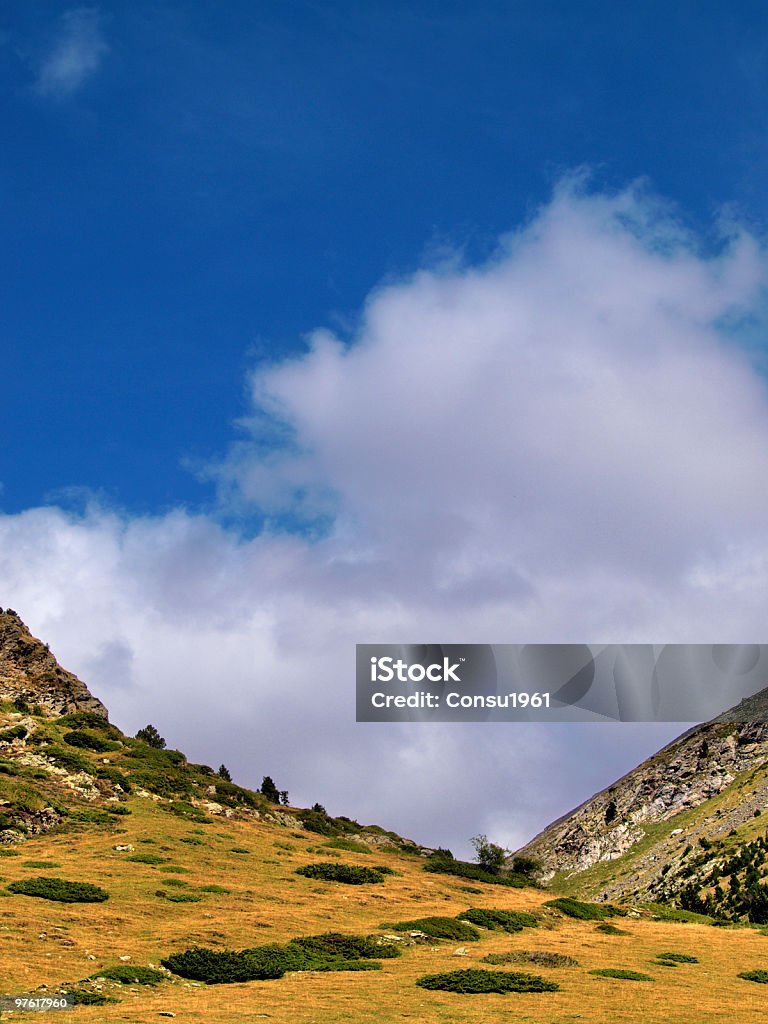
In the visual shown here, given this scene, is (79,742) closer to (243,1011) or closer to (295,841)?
(295,841)

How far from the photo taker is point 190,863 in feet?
166

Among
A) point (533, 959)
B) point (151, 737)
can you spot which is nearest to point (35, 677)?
point (151, 737)

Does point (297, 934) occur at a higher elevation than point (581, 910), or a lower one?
higher

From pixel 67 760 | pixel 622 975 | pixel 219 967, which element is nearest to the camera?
pixel 219 967

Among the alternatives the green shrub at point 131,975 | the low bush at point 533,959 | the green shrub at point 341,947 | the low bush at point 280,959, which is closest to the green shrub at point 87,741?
the green shrub at point 341,947

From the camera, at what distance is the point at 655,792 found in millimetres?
141750

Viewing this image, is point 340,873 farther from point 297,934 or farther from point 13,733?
point 13,733

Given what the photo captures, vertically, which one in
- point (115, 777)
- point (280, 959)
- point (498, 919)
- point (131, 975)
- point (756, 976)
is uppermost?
point (115, 777)

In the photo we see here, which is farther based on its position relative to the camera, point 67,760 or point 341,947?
point 67,760

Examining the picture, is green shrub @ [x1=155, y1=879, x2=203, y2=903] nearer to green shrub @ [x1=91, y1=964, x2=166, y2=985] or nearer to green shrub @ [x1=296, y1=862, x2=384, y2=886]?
green shrub @ [x1=296, y1=862, x2=384, y2=886]

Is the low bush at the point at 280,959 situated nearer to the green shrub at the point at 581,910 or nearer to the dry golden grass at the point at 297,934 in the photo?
the dry golden grass at the point at 297,934

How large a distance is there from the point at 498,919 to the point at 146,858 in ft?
66.3

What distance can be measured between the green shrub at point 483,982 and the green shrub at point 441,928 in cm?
993

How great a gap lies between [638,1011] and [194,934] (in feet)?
54.4
